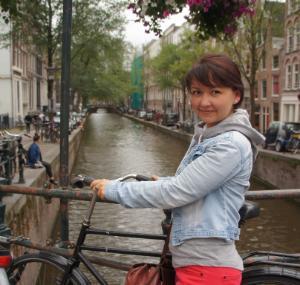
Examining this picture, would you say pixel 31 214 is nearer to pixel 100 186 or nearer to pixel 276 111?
pixel 100 186

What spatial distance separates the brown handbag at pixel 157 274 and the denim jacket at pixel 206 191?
199mm

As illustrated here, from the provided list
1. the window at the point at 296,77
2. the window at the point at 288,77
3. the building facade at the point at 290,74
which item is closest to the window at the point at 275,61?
the building facade at the point at 290,74

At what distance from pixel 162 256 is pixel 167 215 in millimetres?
224

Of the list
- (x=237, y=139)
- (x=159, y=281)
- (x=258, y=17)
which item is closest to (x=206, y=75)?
(x=237, y=139)

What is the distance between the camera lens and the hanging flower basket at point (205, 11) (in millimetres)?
4000

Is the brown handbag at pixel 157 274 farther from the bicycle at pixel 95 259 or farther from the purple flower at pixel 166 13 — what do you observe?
the purple flower at pixel 166 13

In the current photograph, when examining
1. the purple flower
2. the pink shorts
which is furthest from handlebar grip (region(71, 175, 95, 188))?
the purple flower

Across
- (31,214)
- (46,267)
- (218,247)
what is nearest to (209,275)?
(218,247)

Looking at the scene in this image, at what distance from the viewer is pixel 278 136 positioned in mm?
21844

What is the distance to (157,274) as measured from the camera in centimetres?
251

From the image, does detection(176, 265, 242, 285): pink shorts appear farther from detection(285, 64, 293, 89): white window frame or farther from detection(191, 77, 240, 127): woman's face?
detection(285, 64, 293, 89): white window frame

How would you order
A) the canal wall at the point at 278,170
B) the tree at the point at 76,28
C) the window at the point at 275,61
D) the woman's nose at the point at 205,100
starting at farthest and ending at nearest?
1. the window at the point at 275,61
2. the tree at the point at 76,28
3. the canal wall at the point at 278,170
4. the woman's nose at the point at 205,100

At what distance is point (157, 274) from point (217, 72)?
0.96 m

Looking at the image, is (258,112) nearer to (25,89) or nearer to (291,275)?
(25,89)
